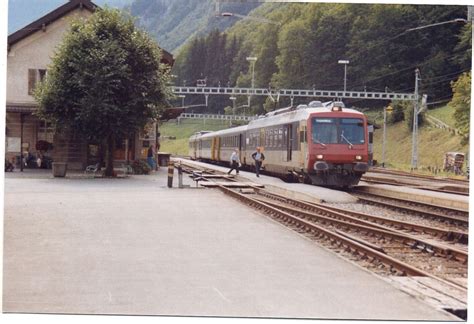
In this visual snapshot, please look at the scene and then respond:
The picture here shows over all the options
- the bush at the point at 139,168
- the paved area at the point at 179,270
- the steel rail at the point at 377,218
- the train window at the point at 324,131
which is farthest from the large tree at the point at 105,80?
the paved area at the point at 179,270

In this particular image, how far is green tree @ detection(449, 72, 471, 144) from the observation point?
7.95 metres

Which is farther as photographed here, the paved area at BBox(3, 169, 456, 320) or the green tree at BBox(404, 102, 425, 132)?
the green tree at BBox(404, 102, 425, 132)

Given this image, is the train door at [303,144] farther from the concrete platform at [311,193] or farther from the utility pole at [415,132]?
the utility pole at [415,132]

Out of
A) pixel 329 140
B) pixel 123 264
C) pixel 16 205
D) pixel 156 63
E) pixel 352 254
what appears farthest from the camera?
pixel 156 63

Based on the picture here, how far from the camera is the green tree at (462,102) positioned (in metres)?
7.95

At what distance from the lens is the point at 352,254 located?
10688 millimetres

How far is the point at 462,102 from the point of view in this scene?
859cm

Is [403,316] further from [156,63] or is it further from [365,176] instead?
[156,63]

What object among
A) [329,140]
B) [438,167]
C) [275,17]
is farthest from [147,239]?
[329,140]

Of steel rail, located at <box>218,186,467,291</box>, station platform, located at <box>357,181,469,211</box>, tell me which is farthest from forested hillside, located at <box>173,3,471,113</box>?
station platform, located at <box>357,181,469,211</box>

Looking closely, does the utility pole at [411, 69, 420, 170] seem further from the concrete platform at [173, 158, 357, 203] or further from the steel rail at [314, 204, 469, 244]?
the concrete platform at [173, 158, 357, 203]

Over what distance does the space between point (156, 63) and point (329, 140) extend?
8246 mm

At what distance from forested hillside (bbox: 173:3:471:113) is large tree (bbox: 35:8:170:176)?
38.6 feet

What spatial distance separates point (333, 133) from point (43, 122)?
8.14 meters
